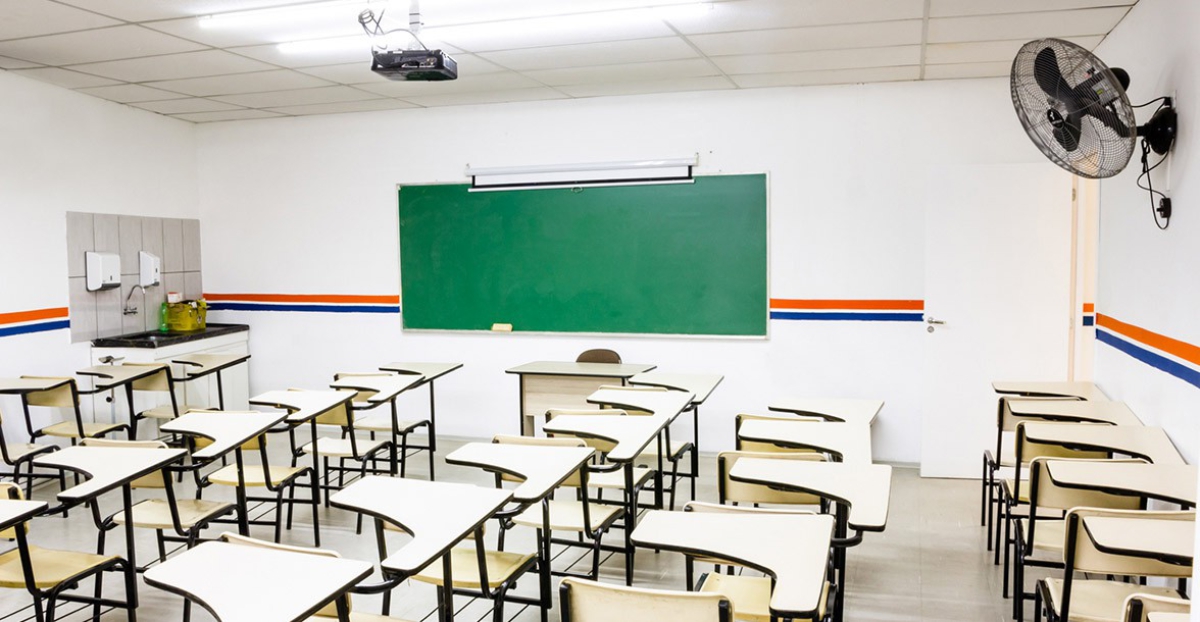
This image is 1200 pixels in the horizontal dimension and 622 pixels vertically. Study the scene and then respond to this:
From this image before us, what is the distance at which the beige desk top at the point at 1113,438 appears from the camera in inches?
134

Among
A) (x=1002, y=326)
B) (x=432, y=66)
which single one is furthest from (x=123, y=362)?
(x=1002, y=326)

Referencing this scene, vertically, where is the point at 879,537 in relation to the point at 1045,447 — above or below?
below

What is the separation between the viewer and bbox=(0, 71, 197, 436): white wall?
596 centimetres

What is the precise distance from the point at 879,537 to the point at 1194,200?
231 cm

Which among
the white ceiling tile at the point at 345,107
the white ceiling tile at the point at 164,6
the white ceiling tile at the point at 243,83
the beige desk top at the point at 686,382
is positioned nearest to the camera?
the white ceiling tile at the point at 164,6

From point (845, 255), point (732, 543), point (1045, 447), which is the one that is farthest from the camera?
point (845, 255)

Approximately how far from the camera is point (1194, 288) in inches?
131

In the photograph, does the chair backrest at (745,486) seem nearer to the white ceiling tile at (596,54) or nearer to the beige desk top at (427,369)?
the white ceiling tile at (596,54)

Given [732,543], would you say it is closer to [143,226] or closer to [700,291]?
[700,291]

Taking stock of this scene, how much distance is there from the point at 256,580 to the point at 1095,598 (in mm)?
2499

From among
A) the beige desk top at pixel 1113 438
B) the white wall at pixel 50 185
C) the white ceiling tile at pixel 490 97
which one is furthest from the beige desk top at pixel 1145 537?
the white wall at pixel 50 185

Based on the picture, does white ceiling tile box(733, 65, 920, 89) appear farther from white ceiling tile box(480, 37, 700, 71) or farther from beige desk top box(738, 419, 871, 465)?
beige desk top box(738, 419, 871, 465)

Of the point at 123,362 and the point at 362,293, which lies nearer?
the point at 123,362

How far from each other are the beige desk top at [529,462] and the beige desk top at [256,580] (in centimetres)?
77
